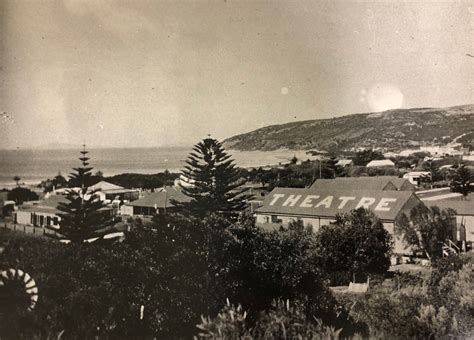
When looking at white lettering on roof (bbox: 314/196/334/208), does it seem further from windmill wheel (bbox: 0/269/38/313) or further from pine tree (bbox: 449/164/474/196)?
windmill wheel (bbox: 0/269/38/313)

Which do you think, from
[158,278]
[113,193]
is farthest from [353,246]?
[158,278]

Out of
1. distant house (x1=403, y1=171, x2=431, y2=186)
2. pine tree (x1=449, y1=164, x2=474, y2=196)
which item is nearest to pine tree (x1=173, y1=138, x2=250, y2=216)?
distant house (x1=403, y1=171, x2=431, y2=186)

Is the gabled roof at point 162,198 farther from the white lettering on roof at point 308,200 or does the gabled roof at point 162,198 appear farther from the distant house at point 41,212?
the white lettering on roof at point 308,200

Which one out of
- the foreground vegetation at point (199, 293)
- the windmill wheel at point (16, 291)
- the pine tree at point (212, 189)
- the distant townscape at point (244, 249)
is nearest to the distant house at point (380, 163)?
the distant townscape at point (244, 249)

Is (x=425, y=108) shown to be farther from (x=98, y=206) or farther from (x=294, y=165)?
(x=98, y=206)

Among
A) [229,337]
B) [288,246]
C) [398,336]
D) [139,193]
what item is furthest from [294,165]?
[229,337]

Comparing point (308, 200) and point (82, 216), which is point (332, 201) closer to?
point (308, 200)
